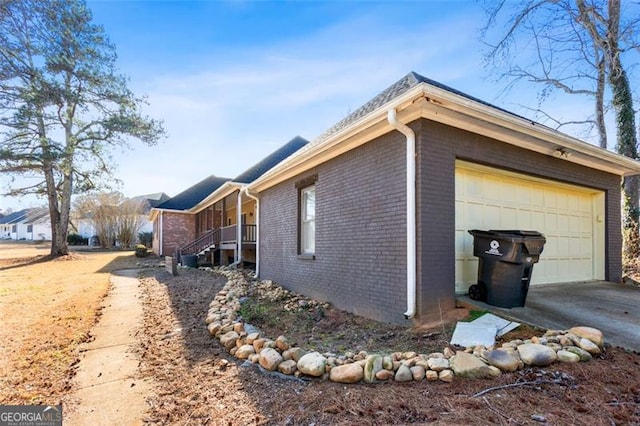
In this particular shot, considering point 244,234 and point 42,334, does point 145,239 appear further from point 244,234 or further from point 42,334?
point 42,334

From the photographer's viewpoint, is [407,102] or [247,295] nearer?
[407,102]

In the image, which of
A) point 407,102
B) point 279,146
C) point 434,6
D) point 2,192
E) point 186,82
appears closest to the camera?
point 407,102

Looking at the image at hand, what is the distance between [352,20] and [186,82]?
15.8ft

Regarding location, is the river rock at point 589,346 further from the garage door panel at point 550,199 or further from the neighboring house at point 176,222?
the neighboring house at point 176,222

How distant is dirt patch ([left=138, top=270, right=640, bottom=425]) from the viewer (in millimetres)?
2539

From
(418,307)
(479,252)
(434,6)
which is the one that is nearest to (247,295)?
(418,307)

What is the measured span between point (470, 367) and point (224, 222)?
14854 mm

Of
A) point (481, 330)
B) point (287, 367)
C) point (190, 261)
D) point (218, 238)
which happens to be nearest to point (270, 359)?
point (287, 367)

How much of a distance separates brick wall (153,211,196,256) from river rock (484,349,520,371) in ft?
70.2

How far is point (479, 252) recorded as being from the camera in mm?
5109

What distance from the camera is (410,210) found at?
→ 15.7ft

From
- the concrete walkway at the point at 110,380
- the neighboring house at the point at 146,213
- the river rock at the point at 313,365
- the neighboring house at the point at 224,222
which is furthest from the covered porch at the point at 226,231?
the neighboring house at the point at 146,213

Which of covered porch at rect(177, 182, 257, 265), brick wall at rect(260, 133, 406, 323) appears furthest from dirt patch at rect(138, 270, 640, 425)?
covered porch at rect(177, 182, 257, 265)

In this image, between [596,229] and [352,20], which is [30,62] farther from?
[596,229]
